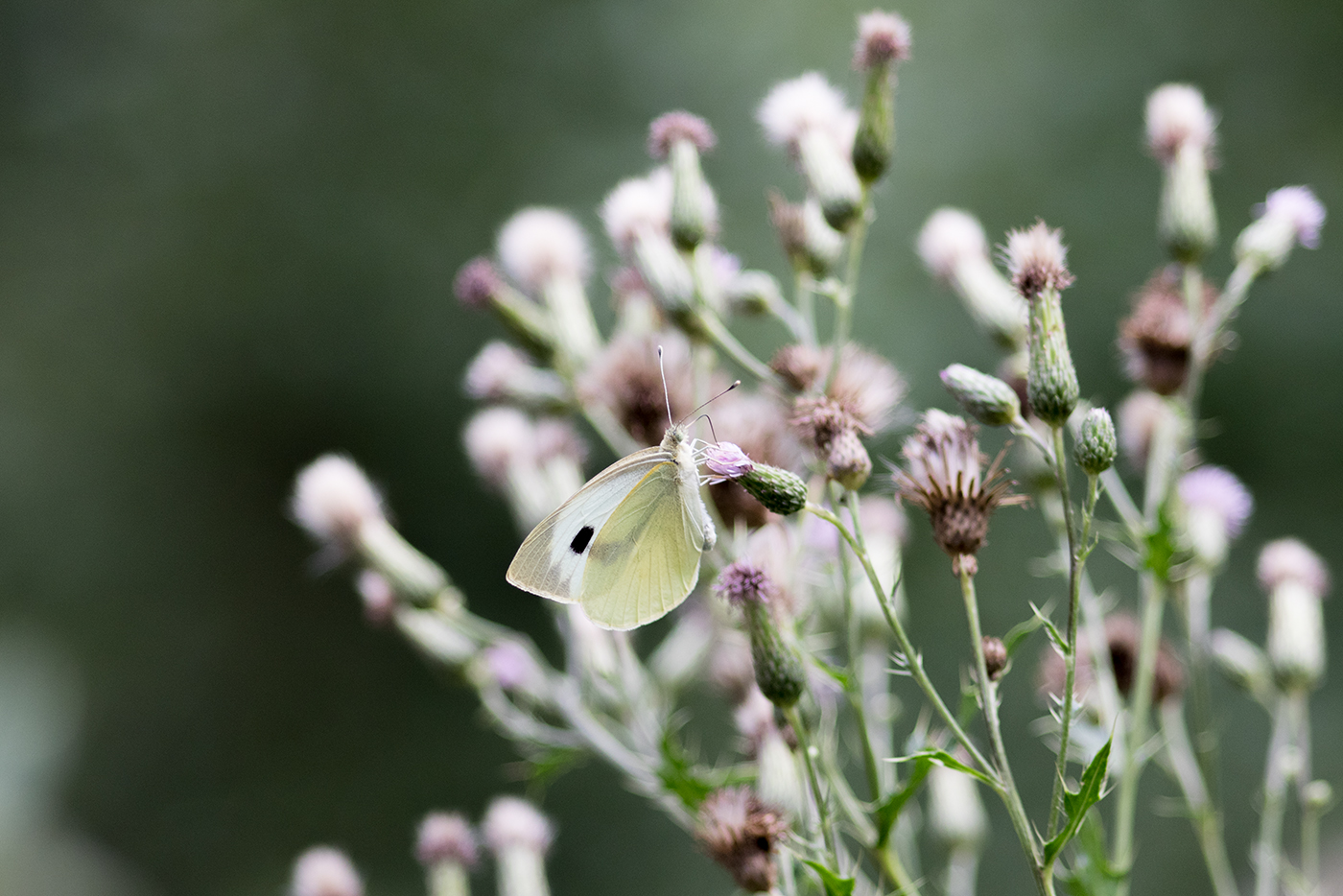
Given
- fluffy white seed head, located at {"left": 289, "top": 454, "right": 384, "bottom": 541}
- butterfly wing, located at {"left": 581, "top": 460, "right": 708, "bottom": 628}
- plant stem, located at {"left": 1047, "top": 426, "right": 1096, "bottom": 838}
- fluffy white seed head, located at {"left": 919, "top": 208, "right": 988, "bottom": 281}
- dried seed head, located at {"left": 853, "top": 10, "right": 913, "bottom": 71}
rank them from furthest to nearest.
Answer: fluffy white seed head, located at {"left": 289, "top": 454, "right": 384, "bottom": 541}, fluffy white seed head, located at {"left": 919, "top": 208, "right": 988, "bottom": 281}, dried seed head, located at {"left": 853, "top": 10, "right": 913, "bottom": 71}, butterfly wing, located at {"left": 581, "top": 460, "right": 708, "bottom": 628}, plant stem, located at {"left": 1047, "top": 426, "right": 1096, "bottom": 838}

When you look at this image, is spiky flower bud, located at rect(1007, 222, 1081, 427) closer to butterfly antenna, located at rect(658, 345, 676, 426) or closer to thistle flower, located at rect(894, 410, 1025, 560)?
thistle flower, located at rect(894, 410, 1025, 560)

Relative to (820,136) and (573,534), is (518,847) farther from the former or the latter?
(820,136)

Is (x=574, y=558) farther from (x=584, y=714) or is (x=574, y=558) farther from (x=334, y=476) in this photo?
(x=334, y=476)

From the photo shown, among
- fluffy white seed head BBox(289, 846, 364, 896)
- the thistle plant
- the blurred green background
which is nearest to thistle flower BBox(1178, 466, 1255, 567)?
the thistle plant

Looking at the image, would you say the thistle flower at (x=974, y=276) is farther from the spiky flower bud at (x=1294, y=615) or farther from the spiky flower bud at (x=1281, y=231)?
the spiky flower bud at (x=1294, y=615)

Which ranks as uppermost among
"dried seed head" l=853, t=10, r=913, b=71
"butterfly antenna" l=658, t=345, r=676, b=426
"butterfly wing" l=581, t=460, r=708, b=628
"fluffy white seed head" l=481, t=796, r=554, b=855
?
"dried seed head" l=853, t=10, r=913, b=71

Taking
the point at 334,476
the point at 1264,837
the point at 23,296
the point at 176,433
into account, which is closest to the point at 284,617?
the point at 176,433

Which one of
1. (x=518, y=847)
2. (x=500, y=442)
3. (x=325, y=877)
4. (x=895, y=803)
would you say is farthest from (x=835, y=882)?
(x=500, y=442)
